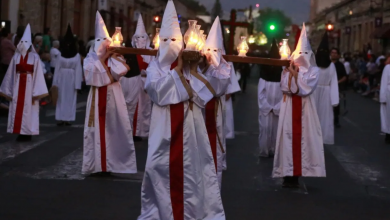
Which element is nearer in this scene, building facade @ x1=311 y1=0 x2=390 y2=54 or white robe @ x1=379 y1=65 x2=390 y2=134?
white robe @ x1=379 y1=65 x2=390 y2=134

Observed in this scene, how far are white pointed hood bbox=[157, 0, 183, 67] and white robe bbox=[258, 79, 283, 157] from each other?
596 cm

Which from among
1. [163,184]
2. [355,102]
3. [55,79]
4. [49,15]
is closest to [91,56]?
[163,184]

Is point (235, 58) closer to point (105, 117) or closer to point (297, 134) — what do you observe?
point (297, 134)

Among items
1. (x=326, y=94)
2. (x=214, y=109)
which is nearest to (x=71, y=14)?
(x=326, y=94)

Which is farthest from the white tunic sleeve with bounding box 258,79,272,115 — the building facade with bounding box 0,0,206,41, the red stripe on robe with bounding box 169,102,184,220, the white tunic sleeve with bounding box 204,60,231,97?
the building facade with bounding box 0,0,206,41

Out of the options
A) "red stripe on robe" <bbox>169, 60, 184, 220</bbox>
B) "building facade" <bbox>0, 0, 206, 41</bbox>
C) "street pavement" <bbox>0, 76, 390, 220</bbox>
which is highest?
"building facade" <bbox>0, 0, 206, 41</bbox>

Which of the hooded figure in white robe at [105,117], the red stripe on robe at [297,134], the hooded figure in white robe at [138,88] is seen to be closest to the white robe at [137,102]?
the hooded figure in white robe at [138,88]

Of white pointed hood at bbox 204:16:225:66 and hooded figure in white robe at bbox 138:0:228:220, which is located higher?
white pointed hood at bbox 204:16:225:66

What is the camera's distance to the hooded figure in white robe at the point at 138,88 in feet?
48.6

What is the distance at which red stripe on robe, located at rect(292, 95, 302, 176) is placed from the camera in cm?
997

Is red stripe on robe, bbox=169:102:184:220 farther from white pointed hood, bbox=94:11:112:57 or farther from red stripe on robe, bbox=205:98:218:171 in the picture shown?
white pointed hood, bbox=94:11:112:57

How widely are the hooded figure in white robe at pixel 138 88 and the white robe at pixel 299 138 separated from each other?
202 inches

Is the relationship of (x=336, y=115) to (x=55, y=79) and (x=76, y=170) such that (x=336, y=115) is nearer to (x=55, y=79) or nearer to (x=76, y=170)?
(x=55, y=79)

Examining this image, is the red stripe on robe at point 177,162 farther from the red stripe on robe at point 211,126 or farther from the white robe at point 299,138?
the white robe at point 299,138
